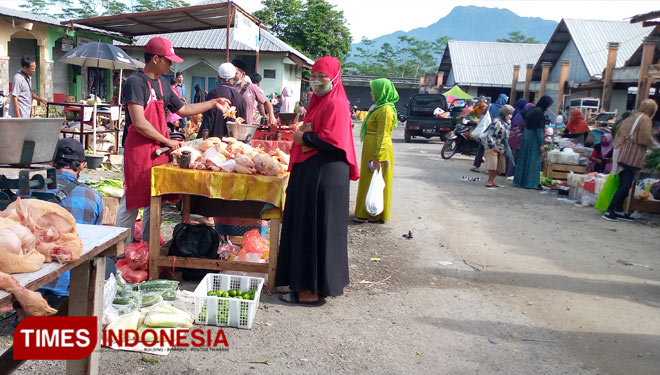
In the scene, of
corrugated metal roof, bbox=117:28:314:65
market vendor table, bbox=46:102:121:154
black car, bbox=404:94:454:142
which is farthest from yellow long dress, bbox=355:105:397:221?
corrugated metal roof, bbox=117:28:314:65

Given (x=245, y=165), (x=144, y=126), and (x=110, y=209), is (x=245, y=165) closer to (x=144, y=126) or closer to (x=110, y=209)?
(x=144, y=126)

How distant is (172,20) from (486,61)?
34915mm

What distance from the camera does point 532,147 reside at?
447 inches

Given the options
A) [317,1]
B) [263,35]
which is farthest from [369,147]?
[317,1]

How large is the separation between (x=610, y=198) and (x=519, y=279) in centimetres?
454

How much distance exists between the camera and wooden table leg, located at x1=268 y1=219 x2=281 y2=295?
4711 mm

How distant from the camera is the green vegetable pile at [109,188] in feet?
24.6

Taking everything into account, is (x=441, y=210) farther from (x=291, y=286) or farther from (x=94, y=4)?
(x=94, y=4)

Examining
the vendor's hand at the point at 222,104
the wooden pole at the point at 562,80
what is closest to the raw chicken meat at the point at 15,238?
the vendor's hand at the point at 222,104

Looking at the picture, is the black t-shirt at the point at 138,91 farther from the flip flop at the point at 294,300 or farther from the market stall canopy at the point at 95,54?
the market stall canopy at the point at 95,54

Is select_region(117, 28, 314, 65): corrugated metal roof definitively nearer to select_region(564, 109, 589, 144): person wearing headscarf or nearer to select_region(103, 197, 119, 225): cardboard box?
select_region(564, 109, 589, 144): person wearing headscarf

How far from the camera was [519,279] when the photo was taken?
18.8ft

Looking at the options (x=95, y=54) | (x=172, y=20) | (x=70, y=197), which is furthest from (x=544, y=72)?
(x=70, y=197)

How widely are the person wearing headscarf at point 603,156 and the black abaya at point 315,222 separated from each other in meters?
8.75
